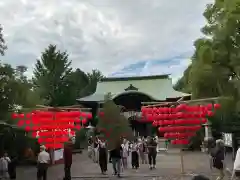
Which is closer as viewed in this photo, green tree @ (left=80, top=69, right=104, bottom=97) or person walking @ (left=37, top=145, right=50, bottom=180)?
person walking @ (left=37, top=145, right=50, bottom=180)

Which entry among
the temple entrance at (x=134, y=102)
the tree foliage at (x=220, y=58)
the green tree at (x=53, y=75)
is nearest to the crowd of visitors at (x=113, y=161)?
the tree foliage at (x=220, y=58)

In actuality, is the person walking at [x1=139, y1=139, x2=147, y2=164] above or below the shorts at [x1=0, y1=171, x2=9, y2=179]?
above

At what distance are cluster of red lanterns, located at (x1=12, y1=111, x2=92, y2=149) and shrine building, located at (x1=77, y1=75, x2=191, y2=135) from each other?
2626cm

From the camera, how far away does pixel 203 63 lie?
21203 mm

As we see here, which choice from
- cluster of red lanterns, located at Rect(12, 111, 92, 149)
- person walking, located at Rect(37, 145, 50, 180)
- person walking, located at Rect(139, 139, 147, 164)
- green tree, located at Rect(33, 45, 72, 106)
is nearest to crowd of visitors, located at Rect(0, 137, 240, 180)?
person walking, located at Rect(37, 145, 50, 180)

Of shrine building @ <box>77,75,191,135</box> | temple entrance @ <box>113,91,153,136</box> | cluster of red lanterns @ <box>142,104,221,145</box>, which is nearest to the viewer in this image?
cluster of red lanterns @ <box>142,104,221,145</box>

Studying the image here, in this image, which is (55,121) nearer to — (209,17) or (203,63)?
(203,63)

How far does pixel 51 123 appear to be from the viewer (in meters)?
16.6

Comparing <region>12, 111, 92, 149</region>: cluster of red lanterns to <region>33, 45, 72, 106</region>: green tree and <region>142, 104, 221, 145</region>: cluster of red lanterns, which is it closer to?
<region>142, 104, 221, 145</region>: cluster of red lanterns

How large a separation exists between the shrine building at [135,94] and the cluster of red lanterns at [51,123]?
26263 mm

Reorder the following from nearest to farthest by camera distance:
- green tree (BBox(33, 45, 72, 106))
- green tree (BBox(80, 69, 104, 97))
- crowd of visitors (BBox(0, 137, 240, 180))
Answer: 1. crowd of visitors (BBox(0, 137, 240, 180))
2. green tree (BBox(33, 45, 72, 106))
3. green tree (BBox(80, 69, 104, 97))

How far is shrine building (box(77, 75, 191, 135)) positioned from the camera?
46.8 m

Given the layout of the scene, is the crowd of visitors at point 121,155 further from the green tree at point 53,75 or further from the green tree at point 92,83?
the green tree at point 92,83

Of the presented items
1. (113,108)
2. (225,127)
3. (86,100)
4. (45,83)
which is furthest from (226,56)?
(45,83)
